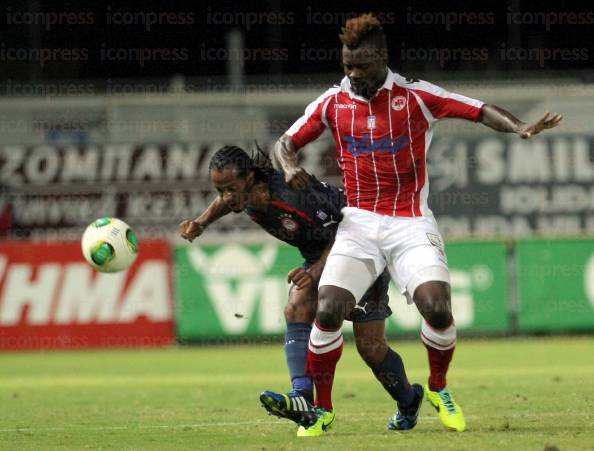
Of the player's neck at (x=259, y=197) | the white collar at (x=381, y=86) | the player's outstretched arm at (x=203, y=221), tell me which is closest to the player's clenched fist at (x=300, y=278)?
the player's neck at (x=259, y=197)

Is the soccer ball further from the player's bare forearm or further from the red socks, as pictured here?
the red socks

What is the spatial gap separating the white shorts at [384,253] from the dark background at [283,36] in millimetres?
14551

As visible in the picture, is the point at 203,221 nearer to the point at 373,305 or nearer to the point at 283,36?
the point at 373,305

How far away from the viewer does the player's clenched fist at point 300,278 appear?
7422 mm

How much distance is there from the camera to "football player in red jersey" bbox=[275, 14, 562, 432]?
7199 mm

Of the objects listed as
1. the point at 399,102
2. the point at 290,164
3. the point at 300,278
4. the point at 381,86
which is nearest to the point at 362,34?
the point at 381,86

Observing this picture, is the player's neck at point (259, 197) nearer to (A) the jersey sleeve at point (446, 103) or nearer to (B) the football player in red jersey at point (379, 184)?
(B) the football player in red jersey at point (379, 184)

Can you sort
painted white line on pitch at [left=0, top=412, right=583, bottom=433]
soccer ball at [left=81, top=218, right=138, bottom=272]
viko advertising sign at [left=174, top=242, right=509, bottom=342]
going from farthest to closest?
1. viko advertising sign at [left=174, top=242, right=509, bottom=342]
2. soccer ball at [left=81, top=218, right=138, bottom=272]
3. painted white line on pitch at [left=0, top=412, right=583, bottom=433]

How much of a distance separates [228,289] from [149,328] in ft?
3.99

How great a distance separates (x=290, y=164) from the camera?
7277 mm

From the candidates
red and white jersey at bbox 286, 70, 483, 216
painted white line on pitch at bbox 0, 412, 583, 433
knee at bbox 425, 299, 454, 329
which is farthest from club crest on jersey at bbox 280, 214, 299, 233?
painted white line on pitch at bbox 0, 412, 583, 433

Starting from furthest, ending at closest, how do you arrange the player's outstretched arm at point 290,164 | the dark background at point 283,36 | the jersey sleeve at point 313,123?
the dark background at point 283,36, the jersey sleeve at point 313,123, the player's outstretched arm at point 290,164

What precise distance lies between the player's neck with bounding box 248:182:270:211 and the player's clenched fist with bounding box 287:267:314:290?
0.44 metres

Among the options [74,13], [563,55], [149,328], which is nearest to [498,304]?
[149,328]
